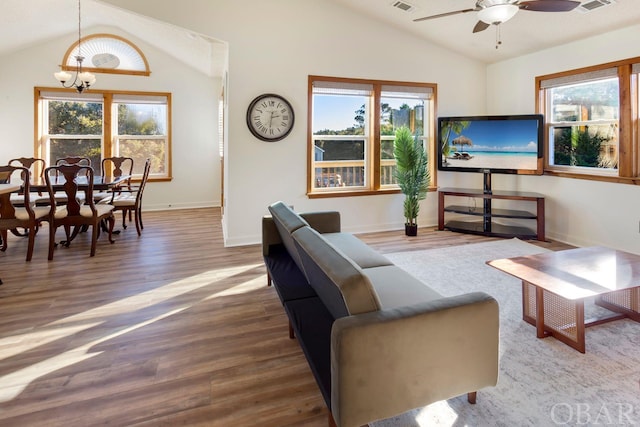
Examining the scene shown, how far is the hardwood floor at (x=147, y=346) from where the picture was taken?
5.94 feet

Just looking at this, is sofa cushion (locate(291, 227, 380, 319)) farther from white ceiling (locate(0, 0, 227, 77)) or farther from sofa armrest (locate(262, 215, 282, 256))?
white ceiling (locate(0, 0, 227, 77))

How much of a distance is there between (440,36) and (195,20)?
137 inches

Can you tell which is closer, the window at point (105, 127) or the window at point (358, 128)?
the window at point (358, 128)

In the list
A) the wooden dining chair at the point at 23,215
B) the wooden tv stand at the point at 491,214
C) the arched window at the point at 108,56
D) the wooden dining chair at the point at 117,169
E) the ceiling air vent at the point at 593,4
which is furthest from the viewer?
the arched window at the point at 108,56

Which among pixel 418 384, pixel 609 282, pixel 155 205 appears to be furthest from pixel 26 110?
pixel 609 282

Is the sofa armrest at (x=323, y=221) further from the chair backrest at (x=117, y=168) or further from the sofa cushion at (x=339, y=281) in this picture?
the chair backrest at (x=117, y=168)

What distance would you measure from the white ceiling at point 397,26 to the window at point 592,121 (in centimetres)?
52

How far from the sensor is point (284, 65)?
504cm

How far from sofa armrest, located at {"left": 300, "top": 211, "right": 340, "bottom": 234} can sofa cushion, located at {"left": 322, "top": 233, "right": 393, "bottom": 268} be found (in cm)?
9

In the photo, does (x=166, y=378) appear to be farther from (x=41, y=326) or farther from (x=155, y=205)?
(x=155, y=205)

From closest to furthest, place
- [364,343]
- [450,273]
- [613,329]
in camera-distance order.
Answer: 1. [364,343]
2. [613,329]
3. [450,273]

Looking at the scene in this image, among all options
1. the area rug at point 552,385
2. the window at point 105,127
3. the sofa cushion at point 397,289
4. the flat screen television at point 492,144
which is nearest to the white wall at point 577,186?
the flat screen television at point 492,144

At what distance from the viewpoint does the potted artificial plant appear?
17.7ft

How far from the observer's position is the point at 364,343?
1404 mm
